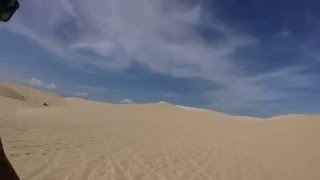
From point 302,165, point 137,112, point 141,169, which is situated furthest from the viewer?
point 137,112

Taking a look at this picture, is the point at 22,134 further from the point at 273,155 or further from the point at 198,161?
the point at 273,155

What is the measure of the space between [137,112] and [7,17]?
35.9 meters

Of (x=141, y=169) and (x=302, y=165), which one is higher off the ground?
(x=302, y=165)

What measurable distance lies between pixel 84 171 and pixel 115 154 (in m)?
3.19

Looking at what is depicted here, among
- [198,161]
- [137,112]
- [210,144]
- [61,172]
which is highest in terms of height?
[137,112]

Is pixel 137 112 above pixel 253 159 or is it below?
above

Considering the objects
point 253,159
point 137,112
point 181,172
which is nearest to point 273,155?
point 253,159

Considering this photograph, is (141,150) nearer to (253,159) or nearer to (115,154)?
(115,154)

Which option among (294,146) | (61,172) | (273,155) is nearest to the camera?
(61,172)

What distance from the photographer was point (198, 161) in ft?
40.1

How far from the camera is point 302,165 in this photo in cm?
1299

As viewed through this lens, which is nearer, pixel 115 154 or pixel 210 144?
pixel 115 154

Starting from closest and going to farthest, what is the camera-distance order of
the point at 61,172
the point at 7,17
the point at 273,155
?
the point at 7,17, the point at 61,172, the point at 273,155

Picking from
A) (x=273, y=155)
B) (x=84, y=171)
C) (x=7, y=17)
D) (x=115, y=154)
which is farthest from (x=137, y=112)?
(x=7, y=17)
